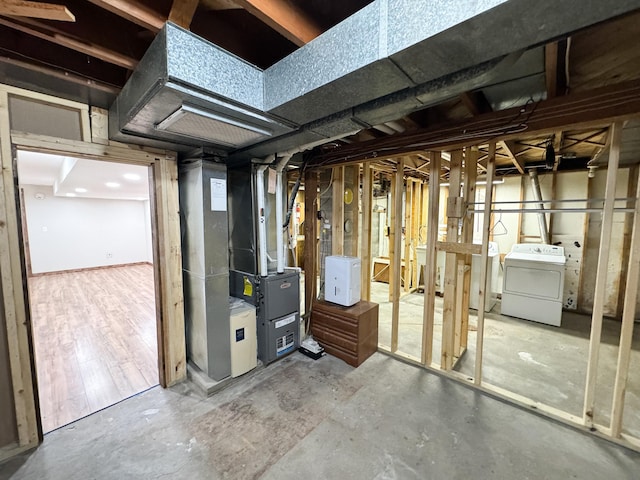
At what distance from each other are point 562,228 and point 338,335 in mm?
4148

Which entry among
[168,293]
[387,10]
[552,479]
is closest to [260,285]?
[168,293]

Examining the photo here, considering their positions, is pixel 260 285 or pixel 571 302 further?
pixel 571 302

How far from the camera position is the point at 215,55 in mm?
1165

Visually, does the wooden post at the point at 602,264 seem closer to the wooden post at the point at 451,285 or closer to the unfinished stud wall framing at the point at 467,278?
the unfinished stud wall framing at the point at 467,278

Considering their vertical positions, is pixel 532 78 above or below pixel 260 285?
above

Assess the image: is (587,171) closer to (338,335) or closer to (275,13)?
(338,335)

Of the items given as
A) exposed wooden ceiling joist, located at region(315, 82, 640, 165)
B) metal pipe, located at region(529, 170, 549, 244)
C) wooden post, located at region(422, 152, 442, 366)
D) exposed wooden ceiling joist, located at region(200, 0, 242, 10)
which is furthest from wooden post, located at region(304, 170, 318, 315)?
metal pipe, located at region(529, 170, 549, 244)

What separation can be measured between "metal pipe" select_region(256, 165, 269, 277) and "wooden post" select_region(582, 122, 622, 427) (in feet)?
7.86

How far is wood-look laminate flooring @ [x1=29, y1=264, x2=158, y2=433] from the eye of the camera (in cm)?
215

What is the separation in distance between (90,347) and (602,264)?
475cm

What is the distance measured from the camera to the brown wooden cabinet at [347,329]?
2.60 metres

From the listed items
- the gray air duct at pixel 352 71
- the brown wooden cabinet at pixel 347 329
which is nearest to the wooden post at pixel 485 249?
the gray air duct at pixel 352 71

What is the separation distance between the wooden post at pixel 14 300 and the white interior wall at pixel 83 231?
6.90 metres

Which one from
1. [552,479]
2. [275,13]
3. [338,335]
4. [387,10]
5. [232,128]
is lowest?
[552,479]
